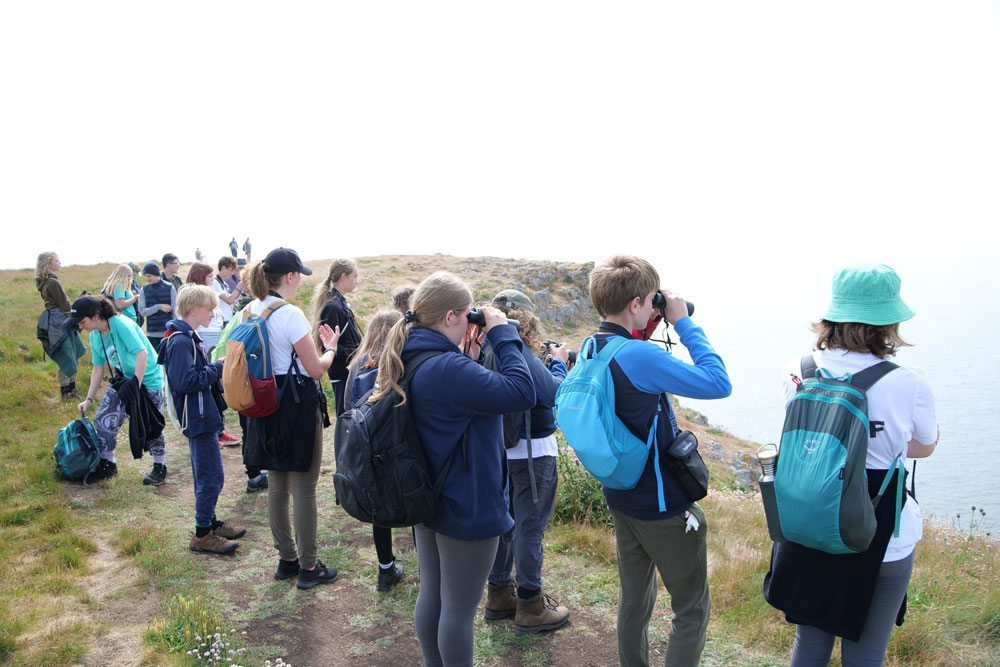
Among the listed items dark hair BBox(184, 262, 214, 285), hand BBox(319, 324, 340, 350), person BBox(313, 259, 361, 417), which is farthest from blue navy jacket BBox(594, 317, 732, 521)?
dark hair BBox(184, 262, 214, 285)

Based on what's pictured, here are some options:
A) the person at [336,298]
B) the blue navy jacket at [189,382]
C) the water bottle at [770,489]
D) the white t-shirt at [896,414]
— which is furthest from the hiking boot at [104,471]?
the white t-shirt at [896,414]

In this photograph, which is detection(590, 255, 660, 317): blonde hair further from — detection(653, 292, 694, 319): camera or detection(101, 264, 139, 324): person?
detection(101, 264, 139, 324): person

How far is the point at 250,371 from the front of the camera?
4344 mm

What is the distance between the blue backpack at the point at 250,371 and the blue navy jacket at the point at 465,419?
77.0 inches

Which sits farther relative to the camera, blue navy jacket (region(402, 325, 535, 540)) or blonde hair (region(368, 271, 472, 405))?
blonde hair (region(368, 271, 472, 405))

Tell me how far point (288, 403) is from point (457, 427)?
2.14 meters

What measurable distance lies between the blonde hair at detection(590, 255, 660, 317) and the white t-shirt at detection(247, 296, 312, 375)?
243 centimetres

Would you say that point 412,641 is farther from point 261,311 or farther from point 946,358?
point 946,358

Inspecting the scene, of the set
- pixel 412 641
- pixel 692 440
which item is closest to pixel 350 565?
pixel 412 641

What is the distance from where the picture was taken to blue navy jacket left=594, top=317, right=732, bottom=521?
2.68 m

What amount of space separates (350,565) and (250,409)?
1766 mm

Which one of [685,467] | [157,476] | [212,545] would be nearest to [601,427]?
[685,467]

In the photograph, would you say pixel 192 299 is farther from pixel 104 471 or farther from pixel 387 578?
pixel 104 471

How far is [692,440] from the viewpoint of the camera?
2852 mm
